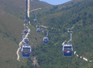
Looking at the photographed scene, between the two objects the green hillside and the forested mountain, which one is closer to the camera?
the forested mountain

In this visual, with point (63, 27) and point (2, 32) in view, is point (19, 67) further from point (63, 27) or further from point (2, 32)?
point (63, 27)

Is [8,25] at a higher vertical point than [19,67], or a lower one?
higher

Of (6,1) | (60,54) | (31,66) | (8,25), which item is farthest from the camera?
(6,1)

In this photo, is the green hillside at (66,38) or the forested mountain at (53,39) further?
the green hillside at (66,38)

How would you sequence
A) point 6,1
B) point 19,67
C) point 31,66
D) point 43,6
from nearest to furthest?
point 19,67 < point 31,66 < point 6,1 < point 43,6

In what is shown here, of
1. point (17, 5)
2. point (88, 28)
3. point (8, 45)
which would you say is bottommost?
point (8, 45)

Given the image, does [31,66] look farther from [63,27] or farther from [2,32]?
[63,27]

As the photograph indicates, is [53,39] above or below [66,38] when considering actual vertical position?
below

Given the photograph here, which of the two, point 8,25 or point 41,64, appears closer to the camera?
point 41,64

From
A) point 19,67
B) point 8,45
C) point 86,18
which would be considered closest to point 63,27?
point 86,18

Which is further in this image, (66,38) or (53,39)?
(53,39)
